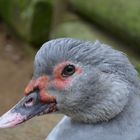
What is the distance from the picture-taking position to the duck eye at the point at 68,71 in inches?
53.6

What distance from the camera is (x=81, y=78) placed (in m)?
1.36

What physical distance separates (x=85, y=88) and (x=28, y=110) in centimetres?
16

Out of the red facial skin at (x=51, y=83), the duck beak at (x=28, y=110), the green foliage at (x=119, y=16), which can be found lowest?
the green foliage at (x=119, y=16)

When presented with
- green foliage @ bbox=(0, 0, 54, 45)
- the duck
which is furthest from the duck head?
green foliage @ bbox=(0, 0, 54, 45)

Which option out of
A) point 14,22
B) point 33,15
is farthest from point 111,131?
point 14,22

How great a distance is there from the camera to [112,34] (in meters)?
3.07

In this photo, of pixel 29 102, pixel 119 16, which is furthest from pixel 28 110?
pixel 119 16

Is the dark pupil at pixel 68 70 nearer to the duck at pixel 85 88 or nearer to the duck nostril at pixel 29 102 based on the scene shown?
the duck at pixel 85 88

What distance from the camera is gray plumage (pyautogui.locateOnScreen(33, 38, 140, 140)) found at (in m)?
1.36


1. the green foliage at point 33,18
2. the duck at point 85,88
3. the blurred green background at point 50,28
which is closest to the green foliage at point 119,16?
the blurred green background at point 50,28

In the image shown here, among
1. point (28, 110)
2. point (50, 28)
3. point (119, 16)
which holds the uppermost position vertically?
point (28, 110)

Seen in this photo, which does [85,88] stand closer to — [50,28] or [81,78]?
[81,78]

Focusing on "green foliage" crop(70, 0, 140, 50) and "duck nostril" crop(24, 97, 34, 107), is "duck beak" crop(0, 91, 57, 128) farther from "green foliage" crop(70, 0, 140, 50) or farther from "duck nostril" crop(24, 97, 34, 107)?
"green foliage" crop(70, 0, 140, 50)

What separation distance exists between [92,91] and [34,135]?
0.44 m
